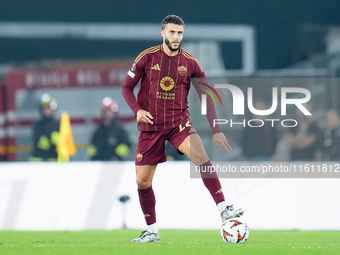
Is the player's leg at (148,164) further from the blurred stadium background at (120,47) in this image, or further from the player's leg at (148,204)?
the blurred stadium background at (120,47)

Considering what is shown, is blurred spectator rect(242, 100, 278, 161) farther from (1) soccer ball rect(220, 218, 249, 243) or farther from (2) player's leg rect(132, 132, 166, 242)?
(1) soccer ball rect(220, 218, 249, 243)

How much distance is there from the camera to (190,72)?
7430 millimetres

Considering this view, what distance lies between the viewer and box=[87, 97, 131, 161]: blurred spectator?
43.3 feet

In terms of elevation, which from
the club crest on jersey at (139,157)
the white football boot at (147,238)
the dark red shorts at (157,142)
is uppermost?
the dark red shorts at (157,142)

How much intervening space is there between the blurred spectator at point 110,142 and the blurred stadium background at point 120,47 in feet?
3.73

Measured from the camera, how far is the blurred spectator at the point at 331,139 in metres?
12.9

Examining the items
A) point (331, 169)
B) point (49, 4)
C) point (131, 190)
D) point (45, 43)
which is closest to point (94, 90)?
point (131, 190)

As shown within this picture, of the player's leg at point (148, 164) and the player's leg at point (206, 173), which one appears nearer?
the player's leg at point (206, 173)

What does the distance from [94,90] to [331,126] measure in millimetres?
5439

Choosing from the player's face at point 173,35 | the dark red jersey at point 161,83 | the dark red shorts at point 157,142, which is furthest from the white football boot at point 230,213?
the player's face at point 173,35

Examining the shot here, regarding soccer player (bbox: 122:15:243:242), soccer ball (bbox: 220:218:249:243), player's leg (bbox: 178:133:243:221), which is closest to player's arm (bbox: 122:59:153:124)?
soccer player (bbox: 122:15:243:242)

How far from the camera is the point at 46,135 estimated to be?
1348 centimetres

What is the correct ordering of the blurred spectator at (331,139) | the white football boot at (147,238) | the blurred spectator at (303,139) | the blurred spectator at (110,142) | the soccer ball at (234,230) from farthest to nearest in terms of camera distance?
the blurred spectator at (110,142) → the blurred spectator at (303,139) → the blurred spectator at (331,139) → the white football boot at (147,238) → the soccer ball at (234,230)

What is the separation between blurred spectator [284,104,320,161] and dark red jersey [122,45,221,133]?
19.6 feet
